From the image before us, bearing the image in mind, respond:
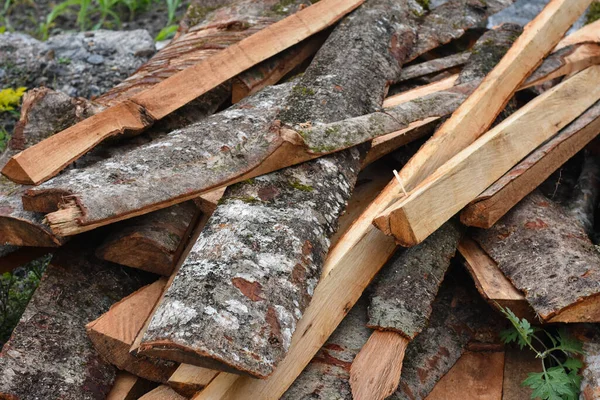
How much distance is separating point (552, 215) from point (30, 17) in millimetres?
4629

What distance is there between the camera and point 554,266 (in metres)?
2.48

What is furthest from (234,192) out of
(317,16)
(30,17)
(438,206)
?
(30,17)

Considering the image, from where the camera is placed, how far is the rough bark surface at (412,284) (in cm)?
239

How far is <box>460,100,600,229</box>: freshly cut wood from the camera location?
259cm

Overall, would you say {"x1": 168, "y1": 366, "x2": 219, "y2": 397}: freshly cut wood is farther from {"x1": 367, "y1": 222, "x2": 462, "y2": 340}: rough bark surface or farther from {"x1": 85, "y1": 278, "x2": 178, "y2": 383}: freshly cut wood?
{"x1": 367, "y1": 222, "x2": 462, "y2": 340}: rough bark surface

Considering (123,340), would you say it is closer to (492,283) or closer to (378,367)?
(378,367)

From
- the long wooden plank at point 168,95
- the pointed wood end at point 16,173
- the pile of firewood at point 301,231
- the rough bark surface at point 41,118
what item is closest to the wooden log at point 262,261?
the pile of firewood at point 301,231

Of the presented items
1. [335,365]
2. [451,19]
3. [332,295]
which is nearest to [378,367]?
[335,365]

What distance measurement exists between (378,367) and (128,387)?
2.81ft

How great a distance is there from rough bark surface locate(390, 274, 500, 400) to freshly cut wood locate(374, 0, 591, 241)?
0.49 meters

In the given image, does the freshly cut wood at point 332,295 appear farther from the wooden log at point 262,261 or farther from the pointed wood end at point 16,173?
the pointed wood end at point 16,173

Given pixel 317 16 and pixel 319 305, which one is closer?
pixel 319 305

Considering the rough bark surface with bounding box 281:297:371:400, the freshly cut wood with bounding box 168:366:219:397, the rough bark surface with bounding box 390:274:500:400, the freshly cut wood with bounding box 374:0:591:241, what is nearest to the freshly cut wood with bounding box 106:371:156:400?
the freshly cut wood with bounding box 168:366:219:397

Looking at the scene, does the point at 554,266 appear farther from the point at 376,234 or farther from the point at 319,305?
the point at 319,305
